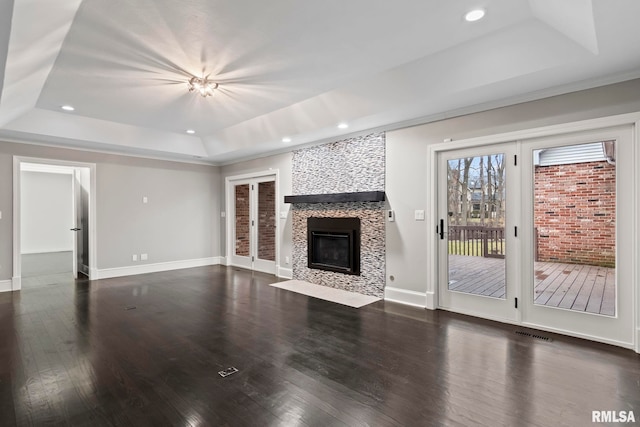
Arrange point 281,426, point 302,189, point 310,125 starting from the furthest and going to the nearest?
point 302,189
point 310,125
point 281,426

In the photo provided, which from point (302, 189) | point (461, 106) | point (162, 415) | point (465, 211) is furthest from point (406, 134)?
point (162, 415)

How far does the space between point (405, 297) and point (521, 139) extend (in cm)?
245

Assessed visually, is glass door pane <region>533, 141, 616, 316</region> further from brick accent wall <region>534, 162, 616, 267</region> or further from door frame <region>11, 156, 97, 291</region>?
door frame <region>11, 156, 97, 291</region>

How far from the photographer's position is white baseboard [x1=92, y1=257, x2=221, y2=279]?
633 cm

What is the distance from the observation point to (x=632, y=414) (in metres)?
2.03

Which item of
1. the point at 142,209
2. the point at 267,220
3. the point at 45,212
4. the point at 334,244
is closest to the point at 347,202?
the point at 334,244

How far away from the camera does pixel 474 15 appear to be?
2.54 meters

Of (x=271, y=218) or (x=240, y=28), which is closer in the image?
(x=240, y=28)

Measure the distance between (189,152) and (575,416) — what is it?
6.93 metres

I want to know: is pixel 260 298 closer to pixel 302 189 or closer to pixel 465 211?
pixel 302 189

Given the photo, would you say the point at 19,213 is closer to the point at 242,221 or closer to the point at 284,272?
the point at 242,221

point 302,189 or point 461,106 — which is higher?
point 461,106

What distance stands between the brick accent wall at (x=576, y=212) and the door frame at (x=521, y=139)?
187mm

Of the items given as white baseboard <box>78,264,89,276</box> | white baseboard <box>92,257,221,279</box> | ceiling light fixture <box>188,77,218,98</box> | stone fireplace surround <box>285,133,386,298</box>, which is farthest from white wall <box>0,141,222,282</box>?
ceiling light fixture <box>188,77,218,98</box>
